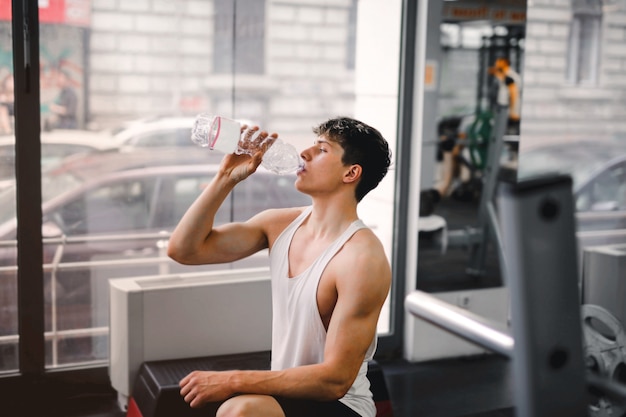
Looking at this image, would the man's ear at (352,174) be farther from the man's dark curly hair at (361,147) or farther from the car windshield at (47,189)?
the car windshield at (47,189)

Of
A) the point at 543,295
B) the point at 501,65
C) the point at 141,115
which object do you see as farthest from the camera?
the point at 501,65

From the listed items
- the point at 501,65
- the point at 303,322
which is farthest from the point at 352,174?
the point at 501,65

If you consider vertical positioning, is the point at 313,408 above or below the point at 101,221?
below

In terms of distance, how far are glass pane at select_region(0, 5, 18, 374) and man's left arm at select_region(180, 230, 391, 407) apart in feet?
5.58

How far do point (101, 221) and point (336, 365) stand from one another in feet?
6.22

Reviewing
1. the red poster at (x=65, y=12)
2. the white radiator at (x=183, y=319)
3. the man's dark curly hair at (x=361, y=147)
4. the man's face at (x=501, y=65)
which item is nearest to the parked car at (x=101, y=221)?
the white radiator at (x=183, y=319)

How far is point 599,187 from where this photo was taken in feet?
13.2

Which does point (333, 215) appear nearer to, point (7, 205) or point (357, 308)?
point (357, 308)

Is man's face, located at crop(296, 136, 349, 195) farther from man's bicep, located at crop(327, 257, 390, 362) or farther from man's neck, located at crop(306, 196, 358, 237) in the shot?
man's bicep, located at crop(327, 257, 390, 362)

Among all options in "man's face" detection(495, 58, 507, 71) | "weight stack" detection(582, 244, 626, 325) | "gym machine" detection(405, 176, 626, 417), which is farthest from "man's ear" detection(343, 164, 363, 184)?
"man's face" detection(495, 58, 507, 71)

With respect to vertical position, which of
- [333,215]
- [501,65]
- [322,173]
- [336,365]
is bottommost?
[336,365]

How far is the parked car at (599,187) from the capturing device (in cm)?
397

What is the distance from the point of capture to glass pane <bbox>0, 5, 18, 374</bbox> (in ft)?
10.3

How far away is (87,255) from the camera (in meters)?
3.40
